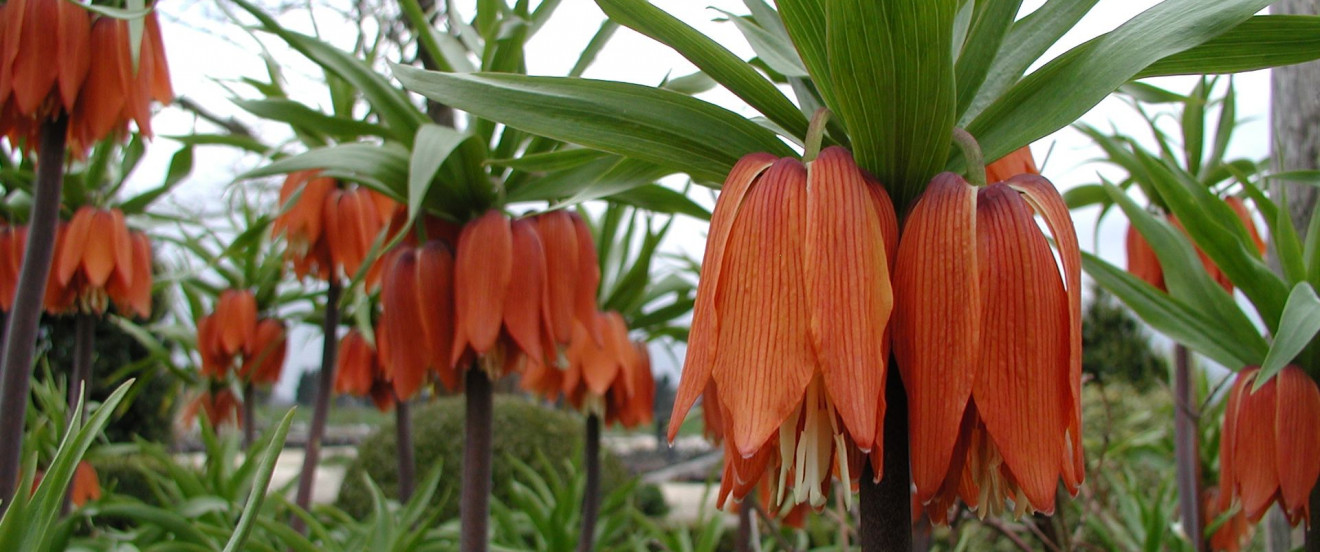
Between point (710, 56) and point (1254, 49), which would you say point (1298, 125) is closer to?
point (1254, 49)

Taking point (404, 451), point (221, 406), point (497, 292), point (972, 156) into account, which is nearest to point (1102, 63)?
point (972, 156)

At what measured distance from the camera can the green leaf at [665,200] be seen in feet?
4.39

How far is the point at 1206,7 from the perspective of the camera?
0.60 metres

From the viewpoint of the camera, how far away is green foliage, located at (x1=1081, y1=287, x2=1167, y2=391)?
7.32 meters

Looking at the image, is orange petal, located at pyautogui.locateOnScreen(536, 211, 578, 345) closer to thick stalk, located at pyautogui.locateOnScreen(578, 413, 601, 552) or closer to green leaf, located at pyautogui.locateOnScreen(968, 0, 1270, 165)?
thick stalk, located at pyautogui.locateOnScreen(578, 413, 601, 552)

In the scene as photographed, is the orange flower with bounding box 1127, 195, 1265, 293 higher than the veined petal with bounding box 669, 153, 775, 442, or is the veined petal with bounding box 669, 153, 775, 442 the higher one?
the orange flower with bounding box 1127, 195, 1265, 293

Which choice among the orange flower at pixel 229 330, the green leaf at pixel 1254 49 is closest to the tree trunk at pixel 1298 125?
the green leaf at pixel 1254 49

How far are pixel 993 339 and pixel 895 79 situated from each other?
0.56 feet

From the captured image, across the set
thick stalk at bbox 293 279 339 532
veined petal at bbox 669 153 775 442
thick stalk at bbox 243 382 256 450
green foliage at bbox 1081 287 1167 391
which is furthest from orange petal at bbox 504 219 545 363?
green foliage at bbox 1081 287 1167 391

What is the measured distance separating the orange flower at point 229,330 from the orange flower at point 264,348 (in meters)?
0.02

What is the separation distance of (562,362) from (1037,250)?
98 cm

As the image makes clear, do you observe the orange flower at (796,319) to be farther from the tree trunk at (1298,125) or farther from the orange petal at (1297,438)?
the tree trunk at (1298,125)

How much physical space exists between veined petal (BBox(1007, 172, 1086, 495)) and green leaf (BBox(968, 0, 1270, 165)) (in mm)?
54

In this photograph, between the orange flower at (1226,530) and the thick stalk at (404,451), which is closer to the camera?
the orange flower at (1226,530)
